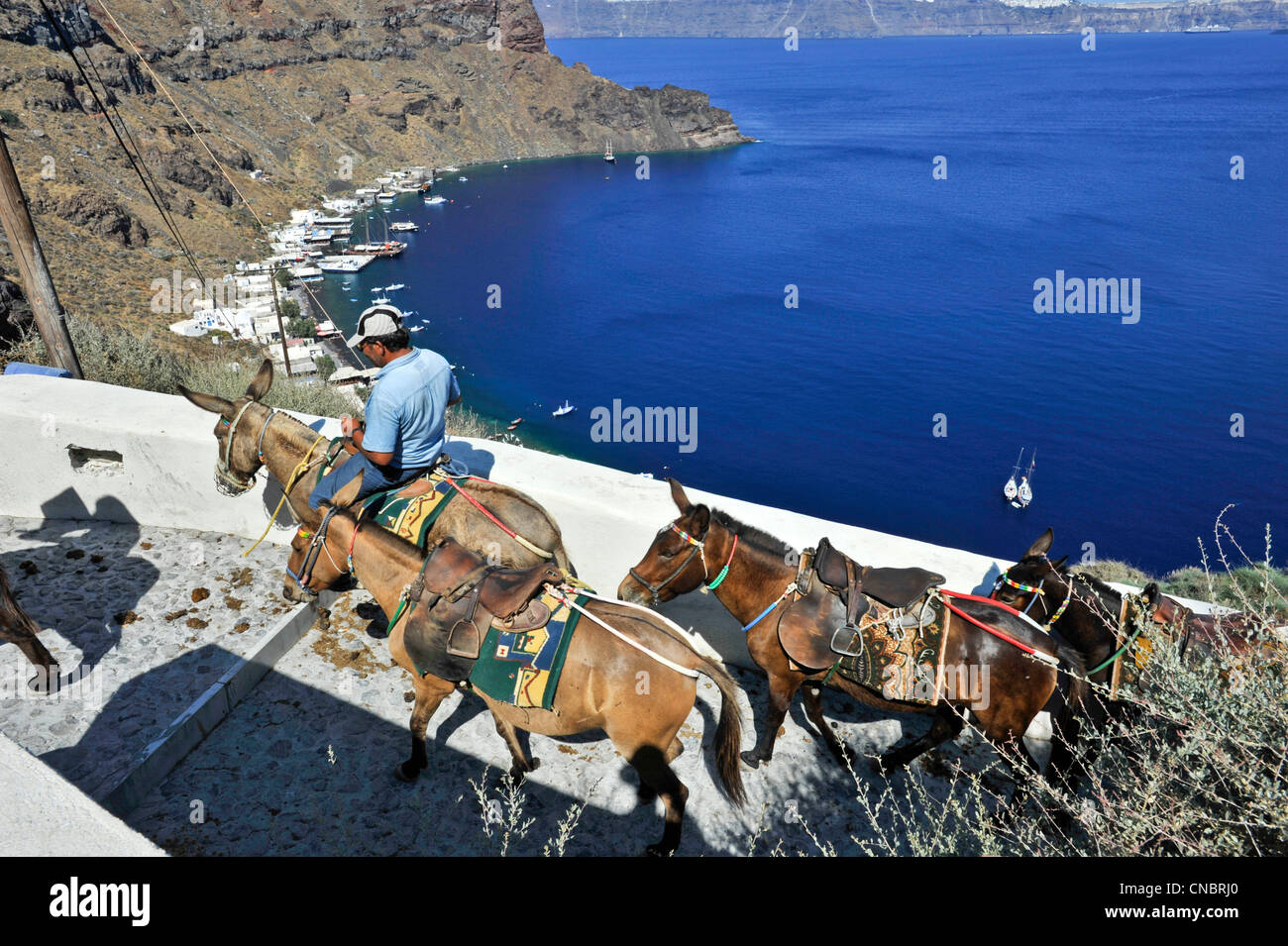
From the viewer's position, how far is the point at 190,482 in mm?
7355

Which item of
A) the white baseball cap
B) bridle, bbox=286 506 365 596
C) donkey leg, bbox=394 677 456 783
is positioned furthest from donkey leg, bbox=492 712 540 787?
the white baseball cap

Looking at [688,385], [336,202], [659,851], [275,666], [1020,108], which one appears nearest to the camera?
[659,851]

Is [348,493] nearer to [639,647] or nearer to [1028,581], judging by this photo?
[639,647]

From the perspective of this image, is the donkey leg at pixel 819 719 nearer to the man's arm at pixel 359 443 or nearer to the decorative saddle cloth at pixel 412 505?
the decorative saddle cloth at pixel 412 505

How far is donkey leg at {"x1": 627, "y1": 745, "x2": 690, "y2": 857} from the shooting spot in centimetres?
471

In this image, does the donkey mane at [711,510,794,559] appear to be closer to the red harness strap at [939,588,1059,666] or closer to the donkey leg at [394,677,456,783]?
the red harness strap at [939,588,1059,666]

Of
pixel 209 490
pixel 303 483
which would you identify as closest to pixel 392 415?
pixel 303 483

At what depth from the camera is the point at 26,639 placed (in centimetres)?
549

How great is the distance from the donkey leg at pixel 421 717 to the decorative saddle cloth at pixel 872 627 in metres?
2.38

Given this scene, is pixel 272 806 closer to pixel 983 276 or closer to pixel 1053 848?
pixel 1053 848

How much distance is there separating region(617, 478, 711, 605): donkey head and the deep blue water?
1458 inches

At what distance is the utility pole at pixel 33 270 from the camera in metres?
7.89
